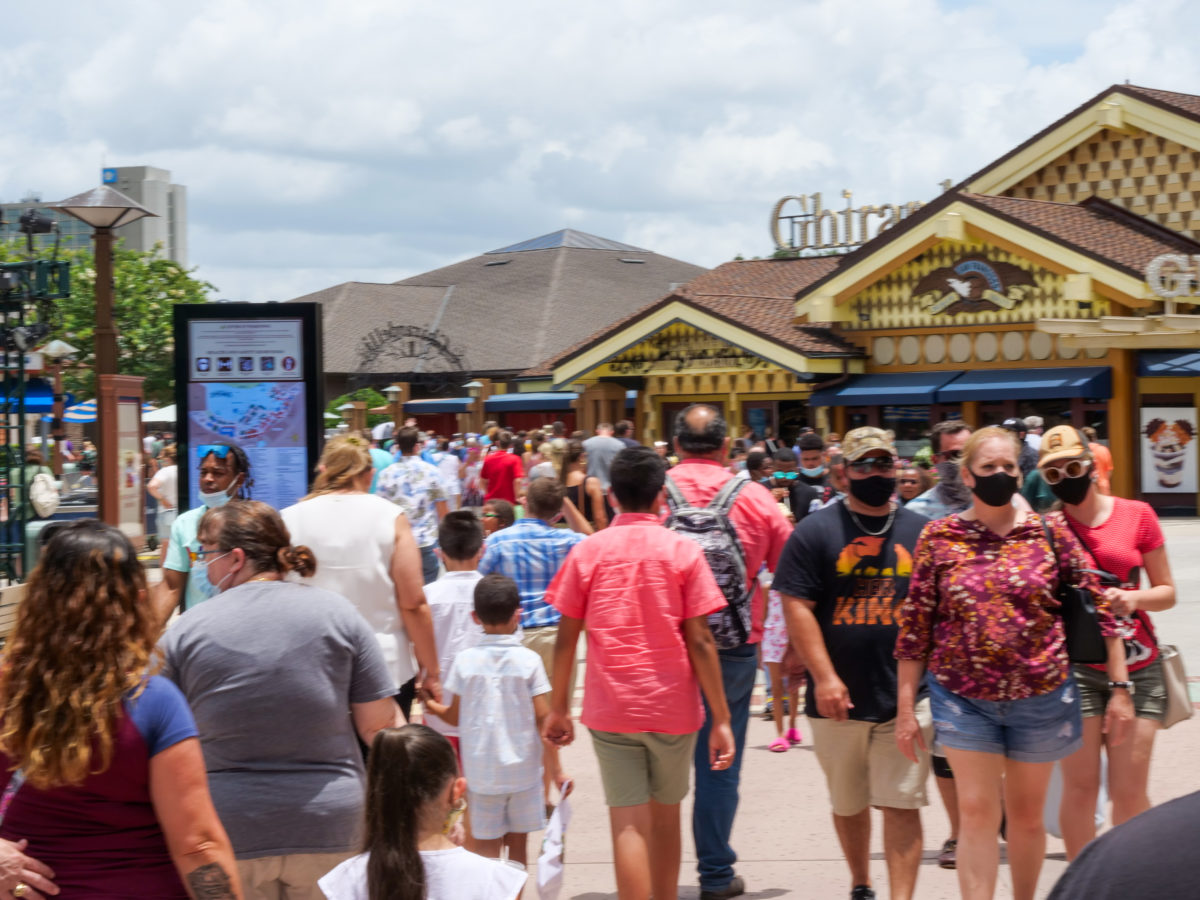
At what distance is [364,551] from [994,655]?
2448 mm

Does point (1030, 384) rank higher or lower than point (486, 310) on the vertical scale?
lower

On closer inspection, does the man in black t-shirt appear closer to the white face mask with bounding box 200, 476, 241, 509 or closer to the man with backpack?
the man with backpack

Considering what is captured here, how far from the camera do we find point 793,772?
7.70m

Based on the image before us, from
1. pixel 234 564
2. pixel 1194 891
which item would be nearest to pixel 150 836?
pixel 234 564

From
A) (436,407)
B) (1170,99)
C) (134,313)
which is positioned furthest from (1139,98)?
(134,313)

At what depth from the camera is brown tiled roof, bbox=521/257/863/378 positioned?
97.3ft

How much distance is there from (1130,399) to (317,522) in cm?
2205

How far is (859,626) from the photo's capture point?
207 inches

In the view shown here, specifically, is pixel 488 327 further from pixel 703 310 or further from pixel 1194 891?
pixel 1194 891

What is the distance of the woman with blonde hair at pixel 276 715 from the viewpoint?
3.83 m

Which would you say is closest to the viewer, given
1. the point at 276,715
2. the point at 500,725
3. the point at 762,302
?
the point at 276,715

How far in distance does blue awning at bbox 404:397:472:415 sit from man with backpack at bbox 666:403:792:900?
123ft

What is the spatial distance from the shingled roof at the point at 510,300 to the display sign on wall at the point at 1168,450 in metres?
30.9

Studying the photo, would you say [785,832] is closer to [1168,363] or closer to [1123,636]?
[1123,636]
